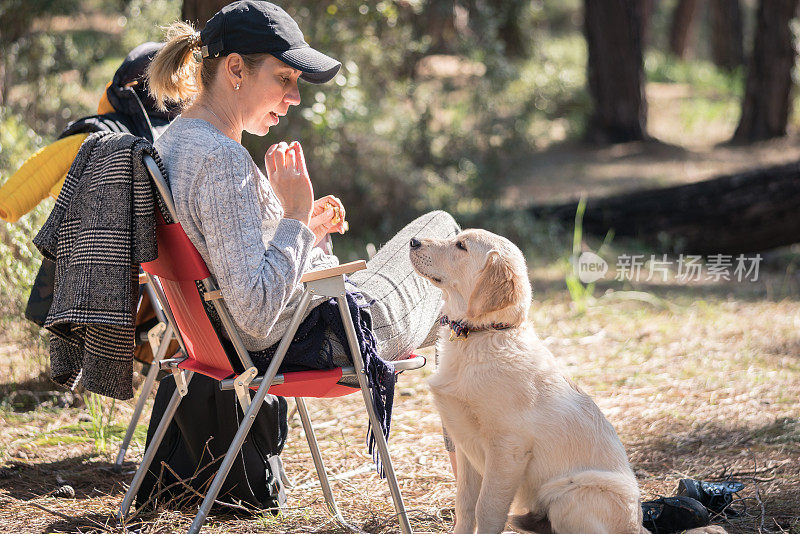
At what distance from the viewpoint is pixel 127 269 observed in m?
2.61

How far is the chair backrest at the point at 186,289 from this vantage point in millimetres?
2568

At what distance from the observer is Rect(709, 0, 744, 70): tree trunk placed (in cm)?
1600

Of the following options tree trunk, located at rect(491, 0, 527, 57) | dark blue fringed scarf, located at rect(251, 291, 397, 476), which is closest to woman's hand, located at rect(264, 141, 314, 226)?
dark blue fringed scarf, located at rect(251, 291, 397, 476)

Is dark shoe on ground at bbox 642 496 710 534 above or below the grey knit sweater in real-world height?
below

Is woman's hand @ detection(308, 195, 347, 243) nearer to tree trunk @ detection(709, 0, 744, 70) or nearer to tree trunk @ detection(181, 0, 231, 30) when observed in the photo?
tree trunk @ detection(181, 0, 231, 30)

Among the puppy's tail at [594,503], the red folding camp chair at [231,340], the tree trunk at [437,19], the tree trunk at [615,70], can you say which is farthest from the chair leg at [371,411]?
the tree trunk at [615,70]

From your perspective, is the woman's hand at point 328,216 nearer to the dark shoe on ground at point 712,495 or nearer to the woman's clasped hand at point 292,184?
the woman's clasped hand at point 292,184

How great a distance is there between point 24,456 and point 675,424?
3213mm

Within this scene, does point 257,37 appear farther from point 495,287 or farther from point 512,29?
point 512,29

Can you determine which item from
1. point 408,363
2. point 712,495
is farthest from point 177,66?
point 712,495

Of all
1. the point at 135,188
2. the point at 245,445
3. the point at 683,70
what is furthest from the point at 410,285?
the point at 683,70

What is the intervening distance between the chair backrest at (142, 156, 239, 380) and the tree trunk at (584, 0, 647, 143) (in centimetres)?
978

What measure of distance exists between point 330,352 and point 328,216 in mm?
592

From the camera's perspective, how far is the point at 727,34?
16.6m
